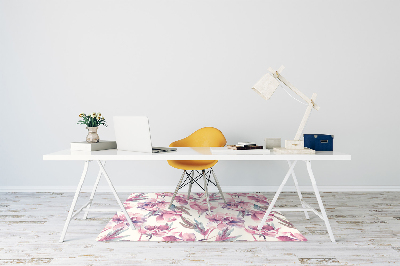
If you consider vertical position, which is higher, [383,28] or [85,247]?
[383,28]

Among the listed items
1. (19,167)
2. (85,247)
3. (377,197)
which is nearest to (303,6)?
(377,197)

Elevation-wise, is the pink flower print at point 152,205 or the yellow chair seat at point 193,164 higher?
the yellow chair seat at point 193,164

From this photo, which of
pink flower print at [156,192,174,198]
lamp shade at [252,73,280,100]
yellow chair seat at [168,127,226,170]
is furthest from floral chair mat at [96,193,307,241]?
lamp shade at [252,73,280,100]

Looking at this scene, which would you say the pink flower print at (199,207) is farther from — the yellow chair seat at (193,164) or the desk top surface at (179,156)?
the desk top surface at (179,156)

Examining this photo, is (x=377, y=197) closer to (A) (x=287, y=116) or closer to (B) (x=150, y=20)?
(A) (x=287, y=116)

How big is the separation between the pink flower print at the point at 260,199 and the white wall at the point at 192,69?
619 millimetres

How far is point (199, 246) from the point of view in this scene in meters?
1.98

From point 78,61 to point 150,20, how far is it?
100cm

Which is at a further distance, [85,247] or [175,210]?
[175,210]

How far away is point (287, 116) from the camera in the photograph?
3494mm

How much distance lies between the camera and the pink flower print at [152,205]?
110 inches

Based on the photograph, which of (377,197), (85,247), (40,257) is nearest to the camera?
(40,257)

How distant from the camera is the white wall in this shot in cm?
345

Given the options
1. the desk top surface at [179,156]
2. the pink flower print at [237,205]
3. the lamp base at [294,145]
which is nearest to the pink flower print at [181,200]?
the pink flower print at [237,205]
